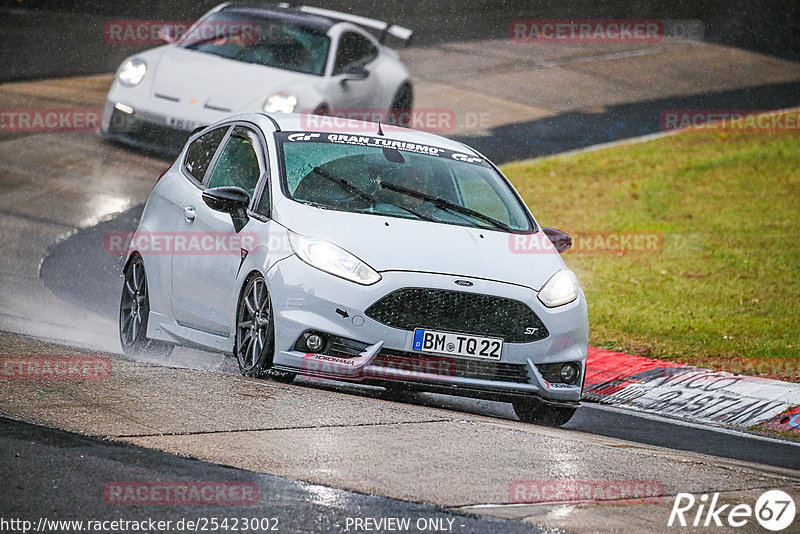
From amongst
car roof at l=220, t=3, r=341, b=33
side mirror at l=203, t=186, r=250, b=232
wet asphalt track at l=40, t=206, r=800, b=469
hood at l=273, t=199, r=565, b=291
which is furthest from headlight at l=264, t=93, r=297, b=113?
hood at l=273, t=199, r=565, b=291

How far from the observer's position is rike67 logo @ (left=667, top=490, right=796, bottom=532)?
5.39 metres

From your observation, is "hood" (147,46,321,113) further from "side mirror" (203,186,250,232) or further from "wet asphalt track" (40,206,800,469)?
"side mirror" (203,186,250,232)

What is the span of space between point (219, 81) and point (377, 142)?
21.2 ft

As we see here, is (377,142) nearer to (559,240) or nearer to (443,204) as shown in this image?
(443,204)

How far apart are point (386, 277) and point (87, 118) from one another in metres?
10.9

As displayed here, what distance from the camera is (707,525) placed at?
533 centimetres

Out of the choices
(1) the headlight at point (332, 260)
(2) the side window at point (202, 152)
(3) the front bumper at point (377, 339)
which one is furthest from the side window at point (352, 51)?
(3) the front bumper at point (377, 339)

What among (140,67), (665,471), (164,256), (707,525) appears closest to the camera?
(707,525)

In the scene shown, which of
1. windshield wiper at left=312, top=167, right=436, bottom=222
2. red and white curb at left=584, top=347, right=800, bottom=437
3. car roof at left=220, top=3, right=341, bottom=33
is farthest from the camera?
car roof at left=220, top=3, right=341, bottom=33

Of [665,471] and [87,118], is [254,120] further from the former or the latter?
[87,118]

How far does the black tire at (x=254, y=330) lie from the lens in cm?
753

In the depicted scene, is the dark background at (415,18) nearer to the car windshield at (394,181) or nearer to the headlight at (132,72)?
the headlight at (132,72)

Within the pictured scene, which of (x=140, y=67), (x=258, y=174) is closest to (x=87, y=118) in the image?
(x=140, y=67)

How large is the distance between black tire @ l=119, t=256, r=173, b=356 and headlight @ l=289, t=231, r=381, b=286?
187 centimetres
